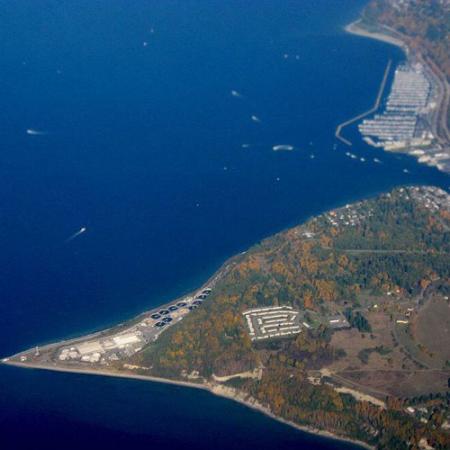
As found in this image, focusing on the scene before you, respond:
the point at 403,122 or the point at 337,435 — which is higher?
the point at 403,122

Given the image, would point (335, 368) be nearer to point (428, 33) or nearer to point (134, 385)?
point (134, 385)

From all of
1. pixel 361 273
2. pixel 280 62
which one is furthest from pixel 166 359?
pixel 280 62

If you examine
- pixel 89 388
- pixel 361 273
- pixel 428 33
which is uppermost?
pixel 428 33

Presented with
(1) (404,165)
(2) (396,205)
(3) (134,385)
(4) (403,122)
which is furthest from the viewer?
(4) (403,122)

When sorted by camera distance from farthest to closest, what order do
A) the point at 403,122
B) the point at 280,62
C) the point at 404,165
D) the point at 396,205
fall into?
the point at 280,62
the point at 403,122
the point at 404,165
the point at 396,205

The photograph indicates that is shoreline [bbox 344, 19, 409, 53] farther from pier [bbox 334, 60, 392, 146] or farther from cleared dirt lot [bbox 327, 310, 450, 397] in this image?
cleared dirt lot [bbox 327, 310, 450, 397]

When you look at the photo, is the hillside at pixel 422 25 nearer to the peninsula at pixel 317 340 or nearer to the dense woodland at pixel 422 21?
the dense woodland at pixel 422 21

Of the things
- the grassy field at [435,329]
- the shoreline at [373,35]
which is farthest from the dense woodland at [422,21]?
the grassy field at [435,329]
